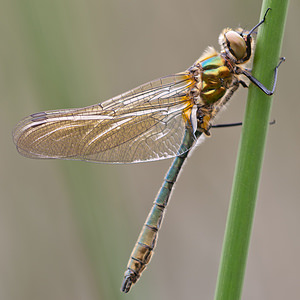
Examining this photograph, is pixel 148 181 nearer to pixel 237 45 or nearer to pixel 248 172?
pixel 237 45

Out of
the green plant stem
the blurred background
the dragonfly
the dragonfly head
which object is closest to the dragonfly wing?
the dragonfly

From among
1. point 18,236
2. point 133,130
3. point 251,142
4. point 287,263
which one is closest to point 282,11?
point 251,142

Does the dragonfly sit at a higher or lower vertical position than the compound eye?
lower

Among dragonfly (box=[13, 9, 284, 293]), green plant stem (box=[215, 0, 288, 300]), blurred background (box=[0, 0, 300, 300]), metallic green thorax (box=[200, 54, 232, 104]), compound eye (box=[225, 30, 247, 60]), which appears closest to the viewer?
green plant stem (box=[215, 0, 288, 300])

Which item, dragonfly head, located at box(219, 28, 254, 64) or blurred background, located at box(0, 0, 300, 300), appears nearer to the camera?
dragonfly head, located at box(219, 28, 254, 64)

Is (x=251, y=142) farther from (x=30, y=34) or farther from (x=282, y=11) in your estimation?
(x=30, y=34)

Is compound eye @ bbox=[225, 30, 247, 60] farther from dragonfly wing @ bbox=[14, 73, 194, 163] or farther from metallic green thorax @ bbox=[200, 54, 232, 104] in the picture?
dragonfly wing @ bbox=[14, 73, 194, 163]

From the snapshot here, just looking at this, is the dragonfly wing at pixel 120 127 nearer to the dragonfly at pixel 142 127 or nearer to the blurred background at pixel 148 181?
the dragonfly at pixel 142 127

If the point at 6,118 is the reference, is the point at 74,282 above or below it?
below
